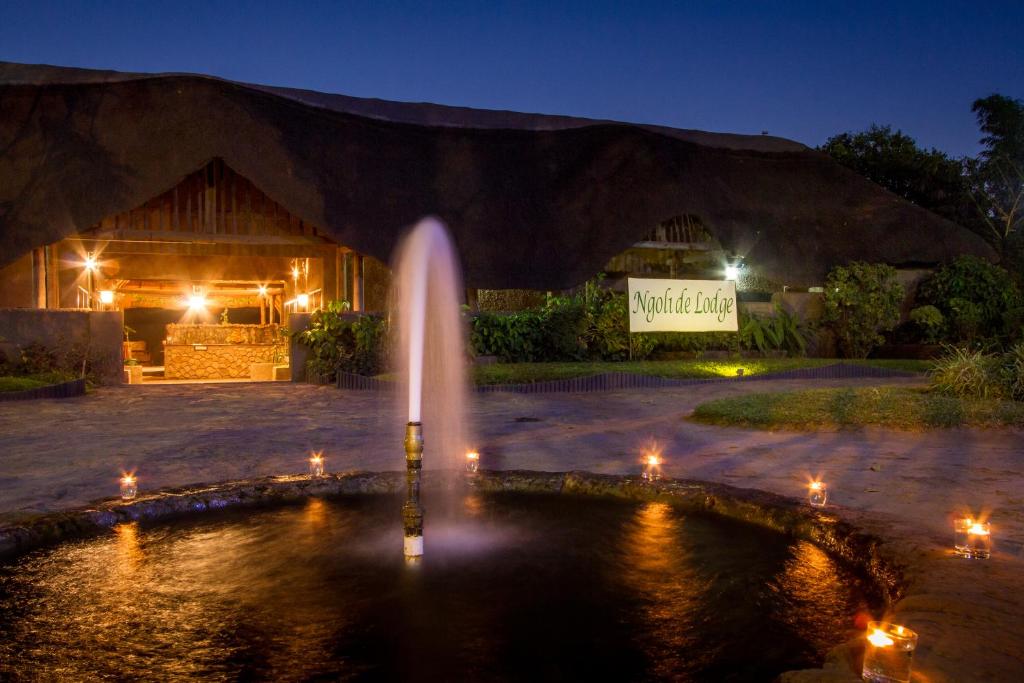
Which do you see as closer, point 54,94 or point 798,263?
point 54,94

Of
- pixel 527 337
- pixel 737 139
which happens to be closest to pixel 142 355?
pixel 527 337

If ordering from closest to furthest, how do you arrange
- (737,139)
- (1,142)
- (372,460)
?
(372,460), (1,142), (737,139)

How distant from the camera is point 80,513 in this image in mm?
4633

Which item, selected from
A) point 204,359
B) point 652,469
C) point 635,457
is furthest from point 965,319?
point 204,359

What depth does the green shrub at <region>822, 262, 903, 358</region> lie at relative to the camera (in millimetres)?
18250

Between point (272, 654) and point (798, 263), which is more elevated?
point (798, 263)

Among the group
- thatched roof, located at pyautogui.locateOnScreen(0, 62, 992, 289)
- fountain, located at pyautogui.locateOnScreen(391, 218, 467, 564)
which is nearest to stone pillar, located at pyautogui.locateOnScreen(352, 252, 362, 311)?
fountain, located at pyautogui.locateOnScreen(391, 218, 467, 564)

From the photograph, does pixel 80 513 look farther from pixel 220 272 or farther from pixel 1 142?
pixel 220 272

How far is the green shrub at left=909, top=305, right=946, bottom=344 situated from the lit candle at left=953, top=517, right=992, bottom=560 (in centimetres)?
1653

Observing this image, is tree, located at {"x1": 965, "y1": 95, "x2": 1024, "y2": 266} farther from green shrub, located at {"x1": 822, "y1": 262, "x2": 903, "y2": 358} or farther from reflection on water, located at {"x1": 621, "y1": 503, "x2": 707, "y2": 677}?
reflection on water, located at {"x1": 621, "y1": 503, "x2": 707, "y2": 677}

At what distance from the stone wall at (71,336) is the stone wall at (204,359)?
18.1ft

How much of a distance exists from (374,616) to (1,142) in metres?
15.0

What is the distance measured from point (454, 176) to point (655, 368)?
6.45 meters

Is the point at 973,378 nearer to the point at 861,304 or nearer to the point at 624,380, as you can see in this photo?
the point at 624,380
